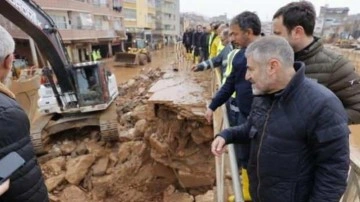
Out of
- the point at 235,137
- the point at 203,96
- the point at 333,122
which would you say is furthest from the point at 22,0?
the point at 333,122

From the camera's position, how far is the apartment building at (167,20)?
6112cm

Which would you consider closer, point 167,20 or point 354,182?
point 354,182

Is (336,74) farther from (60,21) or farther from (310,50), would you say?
(60,21)

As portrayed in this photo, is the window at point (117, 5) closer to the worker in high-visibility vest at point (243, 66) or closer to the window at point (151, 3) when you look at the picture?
the window at point (151, 3)

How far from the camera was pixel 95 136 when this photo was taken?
32.2 feet

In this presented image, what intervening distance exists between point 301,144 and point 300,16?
988 millimetres

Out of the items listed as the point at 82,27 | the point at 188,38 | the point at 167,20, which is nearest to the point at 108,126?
the point at 188,38

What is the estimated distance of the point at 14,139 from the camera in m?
1.82

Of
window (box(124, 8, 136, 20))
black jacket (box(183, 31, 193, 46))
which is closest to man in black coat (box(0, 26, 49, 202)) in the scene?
black jacket (box(183, 31, 193, 46))

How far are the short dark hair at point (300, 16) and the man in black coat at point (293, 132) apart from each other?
54cm

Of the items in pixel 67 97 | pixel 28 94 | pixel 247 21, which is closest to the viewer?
pixel 247 21

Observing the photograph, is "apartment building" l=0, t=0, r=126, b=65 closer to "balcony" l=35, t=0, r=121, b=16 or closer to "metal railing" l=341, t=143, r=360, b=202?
"balcony" l=35, t=0, r=121, b=16

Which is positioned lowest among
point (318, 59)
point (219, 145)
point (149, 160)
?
point (149, 160)

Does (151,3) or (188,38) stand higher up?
(151,3)
